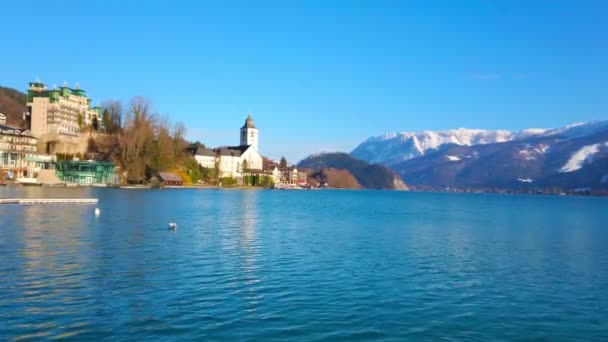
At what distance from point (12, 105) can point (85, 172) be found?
6825cm

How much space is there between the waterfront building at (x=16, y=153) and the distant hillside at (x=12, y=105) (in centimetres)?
2530

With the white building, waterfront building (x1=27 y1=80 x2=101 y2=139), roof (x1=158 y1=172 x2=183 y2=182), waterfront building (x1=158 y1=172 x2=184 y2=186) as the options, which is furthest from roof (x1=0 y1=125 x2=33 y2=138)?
the white building

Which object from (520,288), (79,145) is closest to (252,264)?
(520,288)

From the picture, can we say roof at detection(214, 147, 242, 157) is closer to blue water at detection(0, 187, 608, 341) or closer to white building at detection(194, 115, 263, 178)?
white building at detection(194, 115, 263, 178)

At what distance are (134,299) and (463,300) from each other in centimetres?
1157

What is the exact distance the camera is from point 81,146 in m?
137

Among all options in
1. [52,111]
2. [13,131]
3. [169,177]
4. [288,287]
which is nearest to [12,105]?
[52,111]

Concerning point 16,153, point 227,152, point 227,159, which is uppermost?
point 227,152

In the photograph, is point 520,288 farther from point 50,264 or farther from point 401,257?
point 50,264

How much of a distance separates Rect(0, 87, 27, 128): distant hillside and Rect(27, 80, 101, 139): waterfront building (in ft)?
47.0

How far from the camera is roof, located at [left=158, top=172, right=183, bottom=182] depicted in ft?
448

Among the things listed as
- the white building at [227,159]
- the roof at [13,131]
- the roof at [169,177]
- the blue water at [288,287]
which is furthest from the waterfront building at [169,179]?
the blue water at [288,287]

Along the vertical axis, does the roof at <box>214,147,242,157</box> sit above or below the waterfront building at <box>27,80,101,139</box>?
below

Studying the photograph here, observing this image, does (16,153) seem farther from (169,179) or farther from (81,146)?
(169,179)
